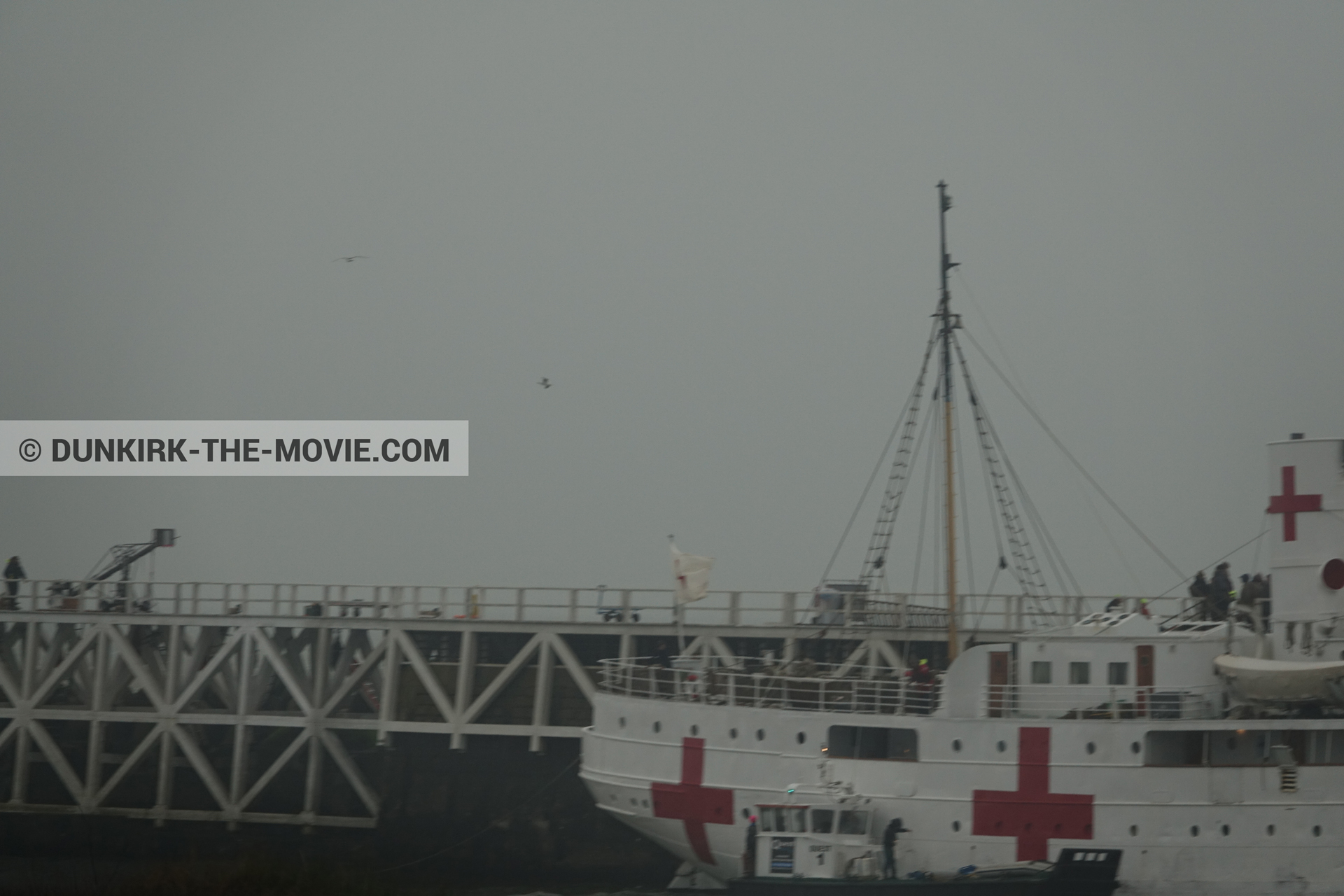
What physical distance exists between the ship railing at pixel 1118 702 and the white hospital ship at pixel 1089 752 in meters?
0.04

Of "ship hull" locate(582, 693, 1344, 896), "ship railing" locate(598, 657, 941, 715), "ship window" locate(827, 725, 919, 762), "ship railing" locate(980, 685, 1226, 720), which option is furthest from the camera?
"ship railing" locate(598, 657, 941, 715)

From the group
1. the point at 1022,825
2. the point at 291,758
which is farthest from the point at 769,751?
the point at 291,758

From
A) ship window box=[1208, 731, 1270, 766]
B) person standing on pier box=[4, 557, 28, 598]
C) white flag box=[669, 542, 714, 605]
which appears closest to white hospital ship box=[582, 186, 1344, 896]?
ship window box=[1208, 731, 1270, 766]

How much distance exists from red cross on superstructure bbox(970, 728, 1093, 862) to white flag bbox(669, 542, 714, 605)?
8259 mm

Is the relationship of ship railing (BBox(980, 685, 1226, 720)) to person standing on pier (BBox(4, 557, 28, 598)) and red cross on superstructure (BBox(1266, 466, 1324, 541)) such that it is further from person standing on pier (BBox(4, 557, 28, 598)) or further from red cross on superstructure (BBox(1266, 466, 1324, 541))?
person standing on pier (BBox(4, 557, 28, 598))

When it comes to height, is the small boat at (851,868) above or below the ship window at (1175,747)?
below

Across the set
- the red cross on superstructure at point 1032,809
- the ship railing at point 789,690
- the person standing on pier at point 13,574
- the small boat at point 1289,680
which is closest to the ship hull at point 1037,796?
the red cross on superstructure at point 1032,809

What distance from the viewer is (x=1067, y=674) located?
33.1 metres

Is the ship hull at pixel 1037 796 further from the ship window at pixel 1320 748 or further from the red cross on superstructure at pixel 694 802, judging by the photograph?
the ship window at pixel 1320 748

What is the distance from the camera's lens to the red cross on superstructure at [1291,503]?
32.5m

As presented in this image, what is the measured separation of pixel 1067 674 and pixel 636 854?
13517mm

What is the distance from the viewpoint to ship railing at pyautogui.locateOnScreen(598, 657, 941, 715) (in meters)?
33.8

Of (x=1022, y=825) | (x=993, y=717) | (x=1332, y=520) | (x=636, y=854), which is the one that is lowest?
(x=636, y=854)

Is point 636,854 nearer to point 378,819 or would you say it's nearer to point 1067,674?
point 378,819
